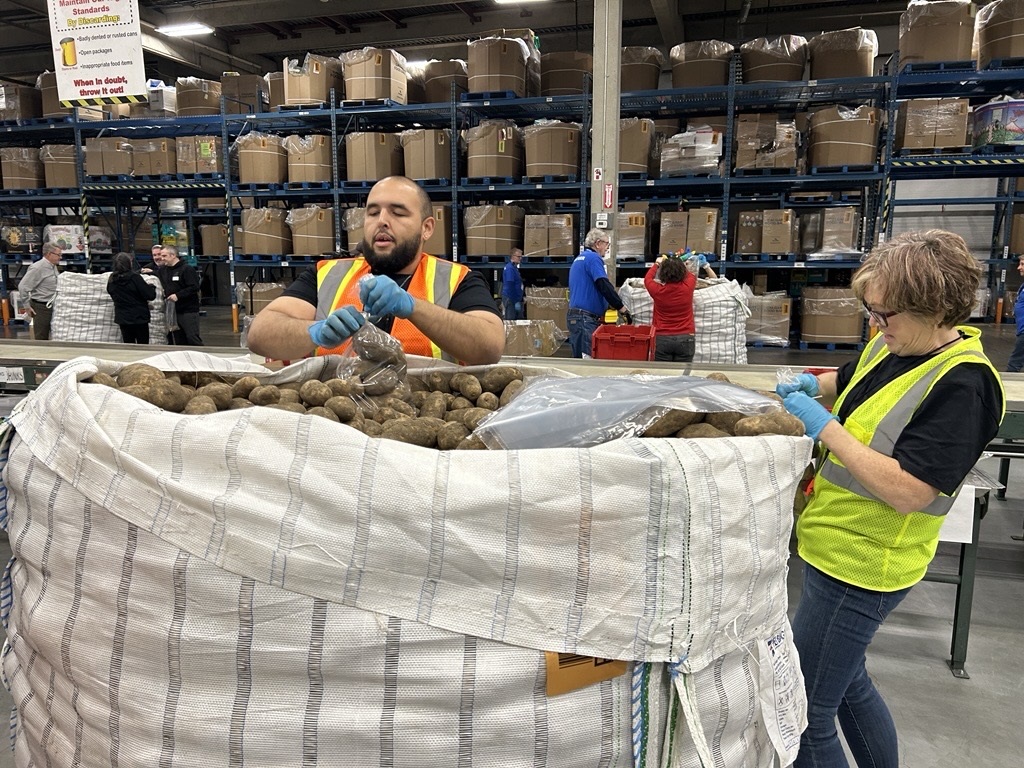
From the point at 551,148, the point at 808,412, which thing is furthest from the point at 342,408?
the point at 551,148

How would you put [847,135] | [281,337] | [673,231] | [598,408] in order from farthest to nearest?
[673,231]
[847,135]
[281,337]
[598,408]

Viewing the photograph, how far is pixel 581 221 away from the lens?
28.5ft

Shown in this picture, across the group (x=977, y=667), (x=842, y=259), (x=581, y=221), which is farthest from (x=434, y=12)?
(x=977, y=667)

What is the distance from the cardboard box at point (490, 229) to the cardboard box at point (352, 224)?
1.37 metres

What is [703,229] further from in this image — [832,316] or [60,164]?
[60,164]

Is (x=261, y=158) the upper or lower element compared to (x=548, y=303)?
upper

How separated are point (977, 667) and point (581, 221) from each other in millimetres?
6702

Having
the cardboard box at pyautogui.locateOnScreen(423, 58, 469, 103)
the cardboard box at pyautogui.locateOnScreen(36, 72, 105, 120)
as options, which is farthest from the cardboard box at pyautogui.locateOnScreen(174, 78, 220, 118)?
the cardboard box at pyautogui.locateOnScreen(423, 58, 469, 103)

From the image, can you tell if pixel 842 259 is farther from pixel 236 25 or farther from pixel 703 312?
pixel 236 25

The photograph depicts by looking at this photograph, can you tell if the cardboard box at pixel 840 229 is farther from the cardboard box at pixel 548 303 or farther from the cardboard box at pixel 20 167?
the cardboard box at pixel 20 167

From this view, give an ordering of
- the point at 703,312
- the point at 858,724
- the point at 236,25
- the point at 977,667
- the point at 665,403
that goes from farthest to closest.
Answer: the point at 236,25, the point at 703,312, the point at 977,667, the point at 858,724, the point at 665,403

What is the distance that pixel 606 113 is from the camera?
732cm

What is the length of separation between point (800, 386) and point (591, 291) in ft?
16.3

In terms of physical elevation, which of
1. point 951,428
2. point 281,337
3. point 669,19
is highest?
point 669,19
